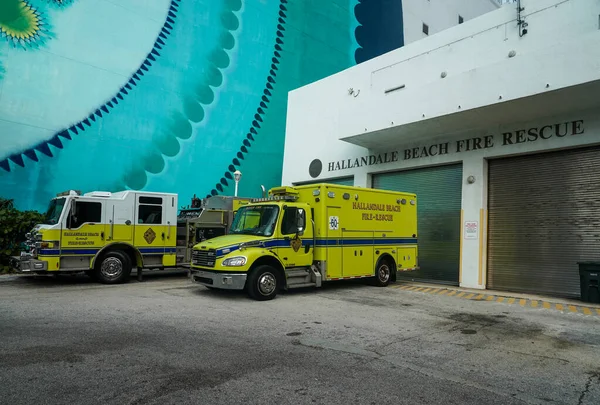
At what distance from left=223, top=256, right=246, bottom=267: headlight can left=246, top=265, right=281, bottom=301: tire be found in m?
0.47

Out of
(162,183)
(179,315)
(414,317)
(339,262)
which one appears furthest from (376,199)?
(162,183)

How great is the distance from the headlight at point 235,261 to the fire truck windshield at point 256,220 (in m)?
1.05

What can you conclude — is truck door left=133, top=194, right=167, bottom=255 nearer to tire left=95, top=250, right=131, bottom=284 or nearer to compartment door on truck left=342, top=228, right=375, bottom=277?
tire left=95, top=250, right=131, bottom=284

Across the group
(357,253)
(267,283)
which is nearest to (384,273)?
(357,253)

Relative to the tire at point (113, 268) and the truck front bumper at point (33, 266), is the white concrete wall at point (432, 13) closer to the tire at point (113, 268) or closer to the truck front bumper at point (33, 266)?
the tire at point (113, 268)

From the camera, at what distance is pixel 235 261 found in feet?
31.9

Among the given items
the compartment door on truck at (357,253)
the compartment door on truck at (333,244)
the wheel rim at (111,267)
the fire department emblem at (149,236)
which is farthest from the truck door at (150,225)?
the compartment door on truck at (357,253)

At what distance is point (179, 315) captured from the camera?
27.0 feet

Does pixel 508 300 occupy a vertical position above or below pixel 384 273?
below

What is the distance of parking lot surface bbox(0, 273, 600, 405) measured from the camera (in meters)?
4.45

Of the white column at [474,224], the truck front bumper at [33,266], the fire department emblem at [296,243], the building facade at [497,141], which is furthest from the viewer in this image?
the white column at [474,224]

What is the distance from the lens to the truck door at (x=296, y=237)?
10.7 meters

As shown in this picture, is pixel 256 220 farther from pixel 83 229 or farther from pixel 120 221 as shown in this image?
pixel 83 229

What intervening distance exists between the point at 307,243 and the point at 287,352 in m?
5.39
